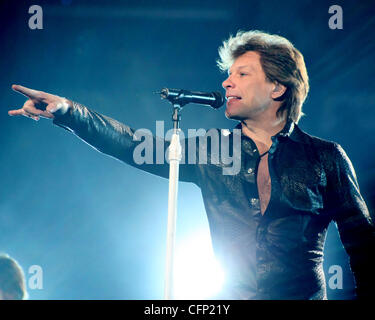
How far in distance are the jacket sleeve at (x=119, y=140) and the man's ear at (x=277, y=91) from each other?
71 cm

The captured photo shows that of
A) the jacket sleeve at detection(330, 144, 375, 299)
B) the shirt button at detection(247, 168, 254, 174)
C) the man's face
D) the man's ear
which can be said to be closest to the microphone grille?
the man's face

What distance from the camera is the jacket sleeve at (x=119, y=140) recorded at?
6.27ft

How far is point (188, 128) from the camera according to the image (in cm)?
338

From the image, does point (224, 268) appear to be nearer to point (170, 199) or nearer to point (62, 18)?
point (170, 199)

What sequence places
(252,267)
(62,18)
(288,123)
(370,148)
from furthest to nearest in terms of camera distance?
(62,18) < (370,148) < (288,123) < (252,267)

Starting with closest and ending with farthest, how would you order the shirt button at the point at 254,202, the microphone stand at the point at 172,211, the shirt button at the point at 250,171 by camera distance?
the microphone stand at the point at 172,211 < the shirt button at the point at 254,202 < the shirt button at the point at 250,171

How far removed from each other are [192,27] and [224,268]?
2.16 meters

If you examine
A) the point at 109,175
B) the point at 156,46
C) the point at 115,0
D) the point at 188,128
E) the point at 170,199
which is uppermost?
the point at 115,0

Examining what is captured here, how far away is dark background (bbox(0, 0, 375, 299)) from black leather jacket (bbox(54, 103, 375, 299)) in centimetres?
105

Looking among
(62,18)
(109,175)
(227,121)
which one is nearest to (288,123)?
(227,121)

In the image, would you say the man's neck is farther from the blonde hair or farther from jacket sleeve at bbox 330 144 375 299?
jacket sleeve at bbox 330 144 375 299

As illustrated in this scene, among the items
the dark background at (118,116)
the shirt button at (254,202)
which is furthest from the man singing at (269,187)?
the dark background at (118,116)

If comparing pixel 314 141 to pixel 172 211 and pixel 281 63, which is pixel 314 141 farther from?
pixel 172 211

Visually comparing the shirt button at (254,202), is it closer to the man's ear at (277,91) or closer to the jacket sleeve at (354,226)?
the jacket sleeve at (354,226)
